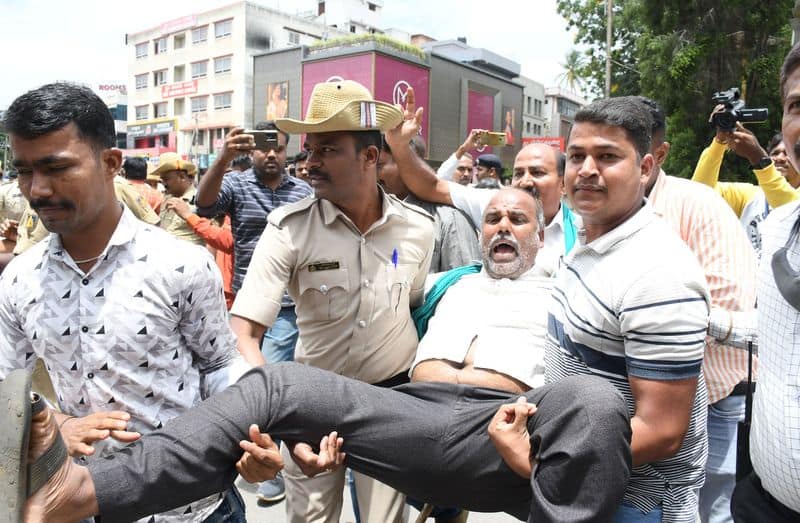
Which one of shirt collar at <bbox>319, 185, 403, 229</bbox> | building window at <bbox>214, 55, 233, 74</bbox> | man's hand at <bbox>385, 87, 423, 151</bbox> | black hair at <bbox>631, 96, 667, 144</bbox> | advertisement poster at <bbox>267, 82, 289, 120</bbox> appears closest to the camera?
black hair at <bbox>631, 96, 667, 144</bbox>

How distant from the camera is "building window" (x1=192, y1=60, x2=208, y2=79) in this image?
1845 inches

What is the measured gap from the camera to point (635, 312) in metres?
1.55

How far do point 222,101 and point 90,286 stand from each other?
4683cm

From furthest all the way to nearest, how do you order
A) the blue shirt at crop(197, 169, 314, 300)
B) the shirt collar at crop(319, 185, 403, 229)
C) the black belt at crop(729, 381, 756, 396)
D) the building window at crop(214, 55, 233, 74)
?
1. the building window at crop(214, 55, 233, 74)
2. the blue shirt at crop(197, 169, 314, 300)
3. the shirt collar at crop(319, 185, 403, 229)
4. the black belt at crop(729, 381, 756, 396)

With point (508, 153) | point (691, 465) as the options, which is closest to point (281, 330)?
point (691, 465)

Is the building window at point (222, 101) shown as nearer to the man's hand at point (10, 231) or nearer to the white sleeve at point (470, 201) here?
the man's hand at point (10, 231)

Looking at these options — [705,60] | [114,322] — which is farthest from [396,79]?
[114,322]

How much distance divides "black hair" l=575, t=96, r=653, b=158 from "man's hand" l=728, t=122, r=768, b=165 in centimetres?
166

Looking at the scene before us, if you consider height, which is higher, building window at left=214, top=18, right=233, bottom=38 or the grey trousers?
building window at left=214, top=18, right=233, bottom=38

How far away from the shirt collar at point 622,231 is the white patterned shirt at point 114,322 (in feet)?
3.62

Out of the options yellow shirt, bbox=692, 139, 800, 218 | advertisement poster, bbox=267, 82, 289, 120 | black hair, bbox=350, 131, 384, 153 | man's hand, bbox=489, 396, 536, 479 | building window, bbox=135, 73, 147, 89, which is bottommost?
man's hand, bbox=489, 396, 536, 479

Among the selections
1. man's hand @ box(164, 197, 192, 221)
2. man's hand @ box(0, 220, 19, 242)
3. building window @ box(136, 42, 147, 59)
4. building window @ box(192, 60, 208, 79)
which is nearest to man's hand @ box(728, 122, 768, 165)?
man's hand @ box(164, 197, 192, 221)

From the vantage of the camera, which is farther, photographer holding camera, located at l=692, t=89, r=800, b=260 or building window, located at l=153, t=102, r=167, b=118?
building window, located at l=153, t=102, r=167, b=118

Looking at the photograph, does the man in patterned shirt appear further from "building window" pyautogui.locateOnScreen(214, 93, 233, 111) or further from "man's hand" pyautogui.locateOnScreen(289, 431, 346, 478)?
"building window" pyautogui.locateOnScreen(214, 93, 233, 111)
